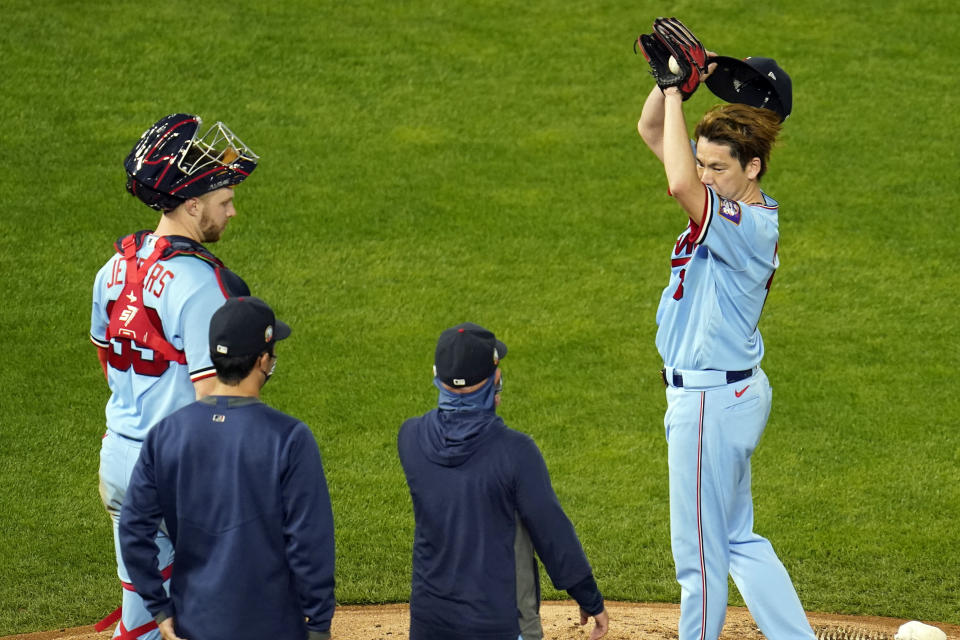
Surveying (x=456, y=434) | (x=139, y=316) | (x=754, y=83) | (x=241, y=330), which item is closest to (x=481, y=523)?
(x=456, y=434)

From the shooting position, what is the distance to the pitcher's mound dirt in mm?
5238

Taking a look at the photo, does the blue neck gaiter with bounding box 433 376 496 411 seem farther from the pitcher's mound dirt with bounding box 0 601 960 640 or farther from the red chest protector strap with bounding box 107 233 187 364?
the pitcher's mound dirt with bounding box 0 601 960 640

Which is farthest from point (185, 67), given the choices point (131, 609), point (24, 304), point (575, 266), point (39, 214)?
point (131, 609)

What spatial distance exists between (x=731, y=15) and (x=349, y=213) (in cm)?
532

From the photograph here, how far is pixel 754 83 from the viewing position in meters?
4.48

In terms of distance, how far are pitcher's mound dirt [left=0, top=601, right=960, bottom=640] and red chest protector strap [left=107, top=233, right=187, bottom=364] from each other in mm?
1723

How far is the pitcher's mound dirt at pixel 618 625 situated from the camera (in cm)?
524

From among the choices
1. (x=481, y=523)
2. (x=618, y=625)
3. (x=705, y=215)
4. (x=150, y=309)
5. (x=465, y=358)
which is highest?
(x=705, y=215)

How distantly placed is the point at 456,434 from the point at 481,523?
0.25 m

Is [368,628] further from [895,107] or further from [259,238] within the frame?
[895,107]

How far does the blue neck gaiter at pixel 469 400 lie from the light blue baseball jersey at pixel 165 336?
72cm

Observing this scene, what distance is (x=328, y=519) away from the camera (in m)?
3.47

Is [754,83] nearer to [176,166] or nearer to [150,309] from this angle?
[176,166]

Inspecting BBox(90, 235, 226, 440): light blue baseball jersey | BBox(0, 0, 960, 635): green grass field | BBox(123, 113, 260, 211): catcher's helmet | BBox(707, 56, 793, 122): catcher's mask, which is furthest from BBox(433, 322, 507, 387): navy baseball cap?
BBox(0, 0, 960, 635): green grass field
